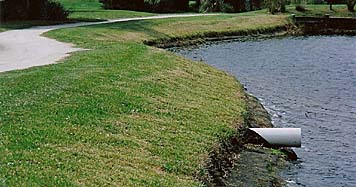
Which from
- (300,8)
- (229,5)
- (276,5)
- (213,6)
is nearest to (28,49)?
(276,5)

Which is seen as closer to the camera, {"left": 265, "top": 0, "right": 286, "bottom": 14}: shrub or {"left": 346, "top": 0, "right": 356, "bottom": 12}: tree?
{"left": 265, "top": 0, "right": 286, "bottom": 14}: shrub

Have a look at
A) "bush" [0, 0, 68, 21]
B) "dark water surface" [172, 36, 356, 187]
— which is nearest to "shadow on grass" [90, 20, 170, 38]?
"dark water surface" [172, 36, 356, 187]

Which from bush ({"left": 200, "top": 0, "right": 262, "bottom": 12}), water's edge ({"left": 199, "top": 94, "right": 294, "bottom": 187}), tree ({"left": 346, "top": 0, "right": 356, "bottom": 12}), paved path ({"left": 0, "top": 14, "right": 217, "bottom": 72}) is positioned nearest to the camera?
water's edge ({"left": 199, "top": 94, "right": 294, "bottom": 187})

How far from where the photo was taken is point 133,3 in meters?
68.6

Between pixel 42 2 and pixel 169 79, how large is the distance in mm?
26218

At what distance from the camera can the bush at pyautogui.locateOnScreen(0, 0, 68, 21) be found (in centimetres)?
4531

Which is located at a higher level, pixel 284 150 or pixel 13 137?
pixel 13 137

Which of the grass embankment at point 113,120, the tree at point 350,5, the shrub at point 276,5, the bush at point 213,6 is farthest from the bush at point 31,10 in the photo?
the tree at point 350,5

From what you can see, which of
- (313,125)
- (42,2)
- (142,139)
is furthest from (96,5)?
(142,139)

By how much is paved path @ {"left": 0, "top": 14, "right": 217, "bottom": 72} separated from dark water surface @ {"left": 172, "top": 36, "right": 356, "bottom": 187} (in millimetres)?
7229

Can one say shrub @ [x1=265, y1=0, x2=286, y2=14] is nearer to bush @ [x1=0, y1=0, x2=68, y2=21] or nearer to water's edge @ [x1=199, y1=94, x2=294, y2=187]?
bush @ [x1=0, y1=0, x2=68, y2=21]

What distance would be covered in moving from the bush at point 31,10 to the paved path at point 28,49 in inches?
275

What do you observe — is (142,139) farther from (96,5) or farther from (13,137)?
(96,5)

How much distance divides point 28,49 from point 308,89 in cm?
1108
